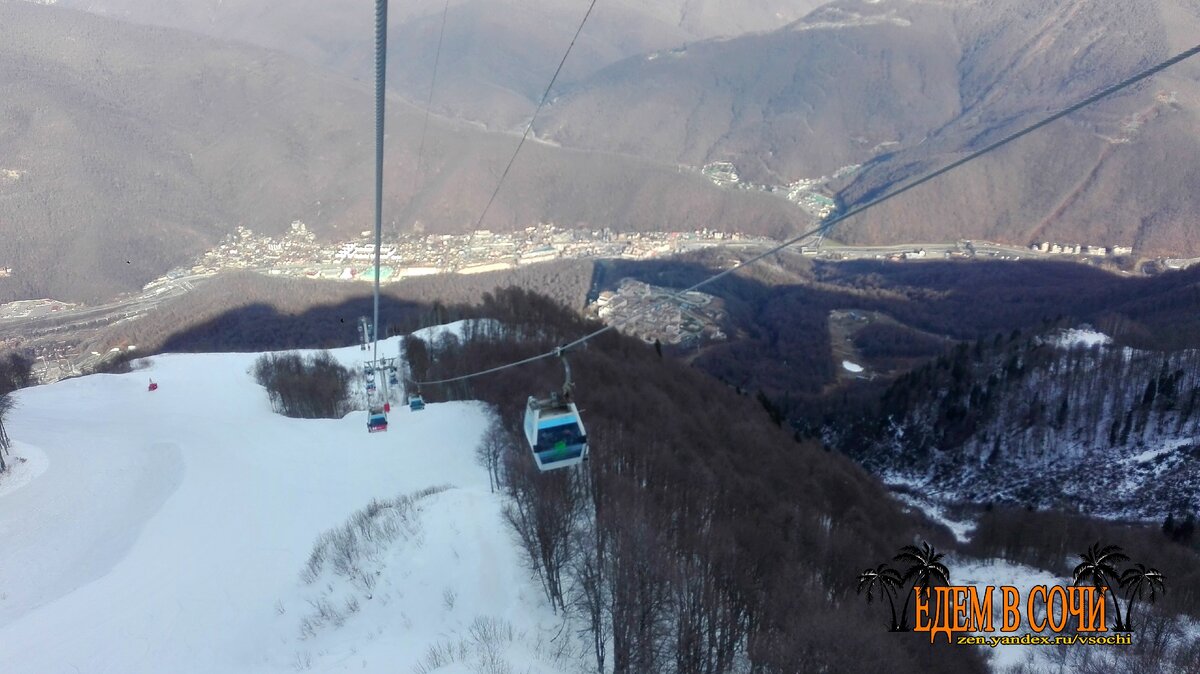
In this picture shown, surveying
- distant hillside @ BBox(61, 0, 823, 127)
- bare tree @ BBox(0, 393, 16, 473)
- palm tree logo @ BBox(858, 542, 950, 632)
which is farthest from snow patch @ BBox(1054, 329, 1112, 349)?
distant hillside @ BBox(61, 0, 823, 127)

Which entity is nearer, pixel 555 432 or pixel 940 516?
pixel 555 432

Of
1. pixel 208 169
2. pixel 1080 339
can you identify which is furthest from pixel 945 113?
pixel 208 169

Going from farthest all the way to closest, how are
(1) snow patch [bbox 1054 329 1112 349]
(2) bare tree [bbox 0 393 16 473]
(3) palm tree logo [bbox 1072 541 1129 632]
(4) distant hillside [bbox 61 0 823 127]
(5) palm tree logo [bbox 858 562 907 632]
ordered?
(4) distant hillside [bbox 61 0 823 127]
(1) snow patch [bbox 1054 329 1112 349]
(2) bare tree [bbox 0 393 16 473]
(3) palm tree logo [bbox 1072 541 1129 632]
(5) palm tree logo [bbox 858 562 907 632]

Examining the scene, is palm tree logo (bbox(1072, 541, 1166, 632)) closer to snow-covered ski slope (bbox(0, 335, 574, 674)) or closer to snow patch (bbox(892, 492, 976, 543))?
snow-covered ski slope (bbox(0, 335, 574, 674))

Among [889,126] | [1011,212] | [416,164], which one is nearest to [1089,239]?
[1011,212]

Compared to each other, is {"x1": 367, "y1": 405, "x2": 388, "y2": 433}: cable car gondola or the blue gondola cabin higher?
the blue gondola cabin

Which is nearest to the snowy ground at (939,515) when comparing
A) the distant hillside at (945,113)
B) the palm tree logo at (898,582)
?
the palm tree logo at (898,582)

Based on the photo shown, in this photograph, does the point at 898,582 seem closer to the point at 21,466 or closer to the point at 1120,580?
the point at 1120,580
